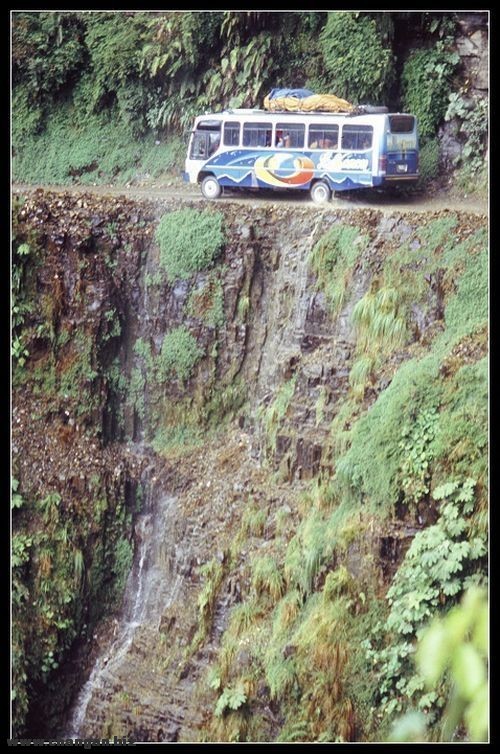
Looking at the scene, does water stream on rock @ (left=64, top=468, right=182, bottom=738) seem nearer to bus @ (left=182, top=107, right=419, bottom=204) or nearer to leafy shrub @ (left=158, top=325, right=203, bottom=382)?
leafy shrub @ (left=158, top=325, right=203, bottom=382)

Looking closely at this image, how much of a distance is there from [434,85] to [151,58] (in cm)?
181

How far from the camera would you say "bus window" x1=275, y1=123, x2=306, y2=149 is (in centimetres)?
599

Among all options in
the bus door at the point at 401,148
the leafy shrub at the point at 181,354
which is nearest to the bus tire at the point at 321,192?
the bus door at the point at 401,148

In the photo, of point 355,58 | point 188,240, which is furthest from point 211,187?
point 355,58

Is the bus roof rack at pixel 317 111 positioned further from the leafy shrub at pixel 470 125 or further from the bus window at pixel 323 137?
the leafy shrub at pixel 470 125

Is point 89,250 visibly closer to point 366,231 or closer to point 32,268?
point 32,268

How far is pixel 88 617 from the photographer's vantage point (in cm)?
634

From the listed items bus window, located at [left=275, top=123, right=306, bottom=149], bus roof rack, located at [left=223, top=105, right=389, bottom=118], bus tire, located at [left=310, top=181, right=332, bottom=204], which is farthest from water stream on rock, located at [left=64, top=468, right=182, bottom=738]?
bus roof rack, located at [left=223, top=105, right=389, bottom=118]

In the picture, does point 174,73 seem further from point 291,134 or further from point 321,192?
point 321,192

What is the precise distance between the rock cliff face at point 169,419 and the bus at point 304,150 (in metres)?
0.21

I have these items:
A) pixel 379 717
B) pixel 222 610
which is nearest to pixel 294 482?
pixel 222 610

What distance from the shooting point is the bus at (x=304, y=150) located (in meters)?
5.93

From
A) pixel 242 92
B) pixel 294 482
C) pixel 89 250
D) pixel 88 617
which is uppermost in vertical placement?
pixel 242 92

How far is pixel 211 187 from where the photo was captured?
20.4 ft
